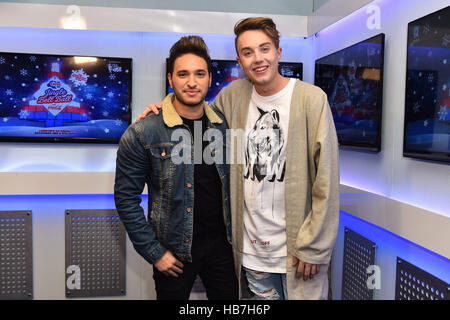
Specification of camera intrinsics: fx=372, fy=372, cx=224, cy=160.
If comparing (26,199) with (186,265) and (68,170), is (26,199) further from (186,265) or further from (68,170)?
(186,265)

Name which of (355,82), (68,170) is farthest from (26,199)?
(355,82)

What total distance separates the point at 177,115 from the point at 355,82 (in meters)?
1.25

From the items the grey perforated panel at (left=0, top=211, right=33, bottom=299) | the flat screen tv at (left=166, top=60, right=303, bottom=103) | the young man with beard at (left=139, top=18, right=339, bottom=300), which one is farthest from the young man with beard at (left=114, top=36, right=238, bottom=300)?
the grey perforated panel at (left=0, top=211, right=33, bottom=299)

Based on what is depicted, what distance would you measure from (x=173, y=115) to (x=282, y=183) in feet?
1.94

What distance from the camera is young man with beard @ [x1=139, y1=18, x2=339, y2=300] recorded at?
5.16 ft

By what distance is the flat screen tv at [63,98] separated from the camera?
2891 mm

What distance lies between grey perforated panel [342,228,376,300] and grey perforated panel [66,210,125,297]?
1777 millimetres

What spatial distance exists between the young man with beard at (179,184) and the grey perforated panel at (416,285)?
981 mm

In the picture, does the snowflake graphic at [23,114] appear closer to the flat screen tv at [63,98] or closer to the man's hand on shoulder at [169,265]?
the flat screen tv at [63,98]

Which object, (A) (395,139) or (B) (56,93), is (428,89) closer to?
(A) (395,139)

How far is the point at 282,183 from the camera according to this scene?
1.64 m

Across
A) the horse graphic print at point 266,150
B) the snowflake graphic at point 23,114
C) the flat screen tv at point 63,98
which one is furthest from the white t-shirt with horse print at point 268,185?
the snowflake graphic at point 23,114

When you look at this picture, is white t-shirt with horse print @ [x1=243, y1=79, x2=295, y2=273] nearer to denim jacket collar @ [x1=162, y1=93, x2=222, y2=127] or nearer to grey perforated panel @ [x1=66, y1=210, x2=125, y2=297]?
denim jacket collar @ [x1=162, y1=93, x2=222, y2=127]

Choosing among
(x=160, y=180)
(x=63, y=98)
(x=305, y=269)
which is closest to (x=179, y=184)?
(x=160, y=180)
